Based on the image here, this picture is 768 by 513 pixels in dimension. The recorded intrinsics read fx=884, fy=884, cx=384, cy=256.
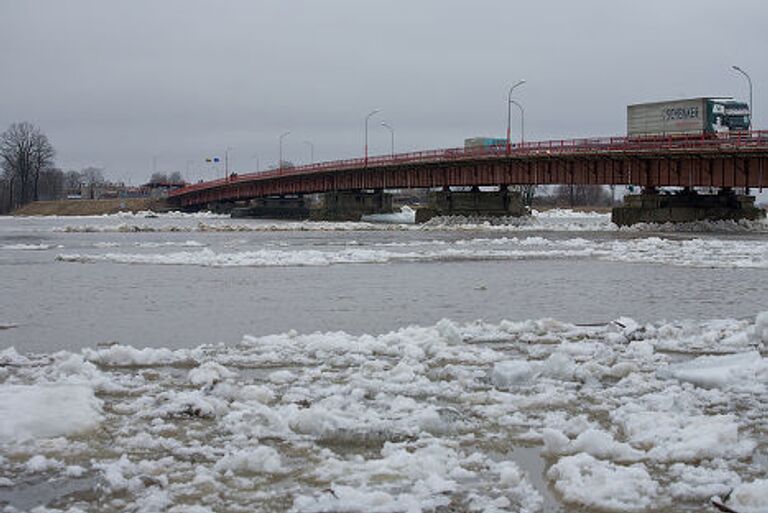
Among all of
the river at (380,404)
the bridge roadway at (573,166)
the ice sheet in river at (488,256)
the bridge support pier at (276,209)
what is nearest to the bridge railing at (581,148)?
the bridge roadway at (573,166)

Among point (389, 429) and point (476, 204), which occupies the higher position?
point (476, 204)

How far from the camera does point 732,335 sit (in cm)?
1178

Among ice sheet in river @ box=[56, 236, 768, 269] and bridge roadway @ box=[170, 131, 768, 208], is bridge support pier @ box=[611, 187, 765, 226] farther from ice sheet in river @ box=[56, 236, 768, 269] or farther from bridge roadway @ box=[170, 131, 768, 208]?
ice sheet in river @ box=[56, 236, 768, 269]

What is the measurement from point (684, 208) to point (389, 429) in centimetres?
5824

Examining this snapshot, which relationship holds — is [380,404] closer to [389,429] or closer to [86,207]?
[389,429]

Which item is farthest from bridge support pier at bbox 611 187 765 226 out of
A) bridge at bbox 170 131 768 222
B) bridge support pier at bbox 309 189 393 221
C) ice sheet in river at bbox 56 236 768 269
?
bridge support pier at bbox 309 189 393 221

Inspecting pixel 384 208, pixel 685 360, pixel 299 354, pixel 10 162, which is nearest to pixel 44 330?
pixel 299 354

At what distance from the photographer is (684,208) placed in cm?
6138

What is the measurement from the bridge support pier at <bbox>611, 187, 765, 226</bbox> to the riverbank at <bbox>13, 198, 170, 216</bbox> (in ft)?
370

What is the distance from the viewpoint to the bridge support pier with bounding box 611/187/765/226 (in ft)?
201

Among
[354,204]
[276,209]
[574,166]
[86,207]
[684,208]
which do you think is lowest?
[684,208]

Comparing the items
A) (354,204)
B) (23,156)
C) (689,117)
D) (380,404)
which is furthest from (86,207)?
(380,404)

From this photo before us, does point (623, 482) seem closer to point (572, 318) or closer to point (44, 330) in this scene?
point (572, 318)

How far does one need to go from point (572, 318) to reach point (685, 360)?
13.4 ft
